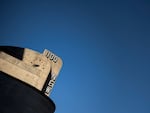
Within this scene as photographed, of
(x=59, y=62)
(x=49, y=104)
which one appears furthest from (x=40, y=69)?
(x=59, y=62)

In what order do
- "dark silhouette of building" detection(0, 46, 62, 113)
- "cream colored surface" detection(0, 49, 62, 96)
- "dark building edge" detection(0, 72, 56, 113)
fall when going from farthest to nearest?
"cream colored surface" detection(0, 49, 62, 96) < "dark silhouette of building" detection(0, 46, 62, 113) < "dark building edge" detection(0, 72, 56, 113)

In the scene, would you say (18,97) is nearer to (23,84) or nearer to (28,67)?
(23,84)

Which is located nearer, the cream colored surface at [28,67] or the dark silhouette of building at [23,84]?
the dark silhouette of building at [23,84]

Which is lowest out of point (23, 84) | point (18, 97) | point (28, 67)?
Result: point (18, 97)

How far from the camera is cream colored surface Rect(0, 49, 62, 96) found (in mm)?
18344

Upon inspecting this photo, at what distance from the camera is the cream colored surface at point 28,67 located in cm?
1834

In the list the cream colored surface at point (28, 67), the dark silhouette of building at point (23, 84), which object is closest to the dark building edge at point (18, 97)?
the dark silhouette of building at point (23, 84)

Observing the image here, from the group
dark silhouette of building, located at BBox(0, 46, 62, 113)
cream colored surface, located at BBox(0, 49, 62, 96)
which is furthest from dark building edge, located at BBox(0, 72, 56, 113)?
cream colored surface, located at BBox(0, 49, 62, 96)

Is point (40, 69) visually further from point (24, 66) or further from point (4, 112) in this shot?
point (4, 112)

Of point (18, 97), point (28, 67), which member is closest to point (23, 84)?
point (18, 97)

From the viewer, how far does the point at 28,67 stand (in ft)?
63.0

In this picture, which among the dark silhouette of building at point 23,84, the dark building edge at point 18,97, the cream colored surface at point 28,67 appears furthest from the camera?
the cream colored surface at point 28,67

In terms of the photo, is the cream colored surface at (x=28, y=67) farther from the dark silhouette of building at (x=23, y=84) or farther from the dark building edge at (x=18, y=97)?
the dark building edge at (x=18, y=97)

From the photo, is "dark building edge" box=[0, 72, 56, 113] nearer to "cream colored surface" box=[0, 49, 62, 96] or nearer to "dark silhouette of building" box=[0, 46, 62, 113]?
"dark silhouette of building" box=[0, 46, 62, 113]
